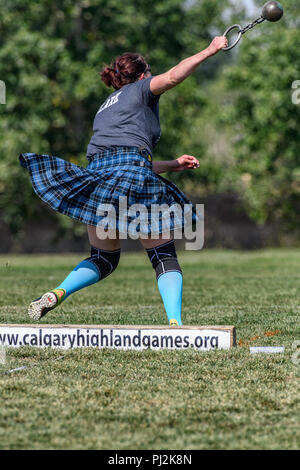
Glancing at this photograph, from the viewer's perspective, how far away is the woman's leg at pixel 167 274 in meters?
4.64

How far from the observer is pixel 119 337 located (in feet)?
14.3

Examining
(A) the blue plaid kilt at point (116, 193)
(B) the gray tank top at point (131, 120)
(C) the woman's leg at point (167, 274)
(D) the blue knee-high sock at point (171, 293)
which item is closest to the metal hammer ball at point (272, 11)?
(B) the gray tank top at point (131, 120)

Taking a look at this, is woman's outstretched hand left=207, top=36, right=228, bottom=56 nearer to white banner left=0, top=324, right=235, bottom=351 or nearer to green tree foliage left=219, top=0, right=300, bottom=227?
white banner left=0, top=324, right=235, bottom=351

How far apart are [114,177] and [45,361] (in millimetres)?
1174

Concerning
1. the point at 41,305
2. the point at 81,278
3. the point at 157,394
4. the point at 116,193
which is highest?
the point at 116,193

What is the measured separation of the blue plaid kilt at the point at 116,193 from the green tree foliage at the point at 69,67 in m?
17.8

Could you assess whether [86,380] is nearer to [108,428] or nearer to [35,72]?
[108,428]

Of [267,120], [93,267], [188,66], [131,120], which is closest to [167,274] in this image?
[93,267]

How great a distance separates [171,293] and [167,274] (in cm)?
13

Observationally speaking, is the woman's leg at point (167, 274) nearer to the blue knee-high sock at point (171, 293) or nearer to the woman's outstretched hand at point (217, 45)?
the blue knee-high sock at point (171, 293)

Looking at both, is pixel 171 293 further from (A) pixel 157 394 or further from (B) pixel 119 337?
(A) pixel 157 394

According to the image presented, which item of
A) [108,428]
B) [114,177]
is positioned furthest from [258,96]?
[108,428]

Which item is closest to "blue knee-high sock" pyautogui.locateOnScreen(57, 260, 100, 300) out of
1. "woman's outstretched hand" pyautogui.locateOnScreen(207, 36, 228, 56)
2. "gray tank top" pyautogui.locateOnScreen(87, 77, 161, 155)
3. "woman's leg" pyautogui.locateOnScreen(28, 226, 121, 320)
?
"woman's leg" pyautogui.locateOnScreen(28, 226, 121, 320)

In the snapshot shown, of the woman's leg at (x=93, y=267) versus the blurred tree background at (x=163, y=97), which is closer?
the woman's leg at (x=93, y=267)
